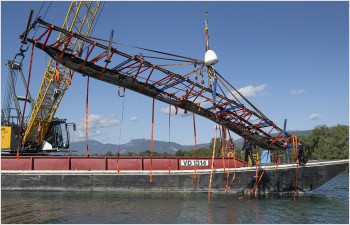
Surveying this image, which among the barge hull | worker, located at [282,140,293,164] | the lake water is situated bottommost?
the lake water

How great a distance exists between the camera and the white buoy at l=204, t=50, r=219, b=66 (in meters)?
18.6

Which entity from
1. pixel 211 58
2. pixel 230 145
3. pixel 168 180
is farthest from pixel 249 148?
pixel 211 58

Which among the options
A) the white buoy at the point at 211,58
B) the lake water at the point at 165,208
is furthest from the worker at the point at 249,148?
the white buoy at the point at 211,58

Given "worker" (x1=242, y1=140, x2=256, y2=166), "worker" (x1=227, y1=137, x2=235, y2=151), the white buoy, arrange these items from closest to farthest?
the white buoy
"worker" (x1=242, y1=140, x2=256, y2=166)
"worker" (x1=227, y1=137, x2=235, y2=151)

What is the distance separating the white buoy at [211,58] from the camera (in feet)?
61.1

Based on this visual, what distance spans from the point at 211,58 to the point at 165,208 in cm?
909

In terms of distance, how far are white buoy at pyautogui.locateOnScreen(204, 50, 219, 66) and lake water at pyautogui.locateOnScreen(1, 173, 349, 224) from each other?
848 centimetres

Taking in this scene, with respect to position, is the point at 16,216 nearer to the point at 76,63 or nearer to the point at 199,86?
the point at 76,63

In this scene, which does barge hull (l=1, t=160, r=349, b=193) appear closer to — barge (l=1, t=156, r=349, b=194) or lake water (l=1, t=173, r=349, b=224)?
barge (l=1, t=156, r=349, b=194)

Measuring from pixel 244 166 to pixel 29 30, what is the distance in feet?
58.6

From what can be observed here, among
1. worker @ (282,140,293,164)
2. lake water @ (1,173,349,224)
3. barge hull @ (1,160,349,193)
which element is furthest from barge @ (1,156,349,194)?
worker @ (282,140,293,164)

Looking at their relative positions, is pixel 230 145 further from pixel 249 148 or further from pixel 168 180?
pixel 168 180

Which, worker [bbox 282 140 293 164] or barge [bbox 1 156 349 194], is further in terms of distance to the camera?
worker [bbox 282 140 293 164]

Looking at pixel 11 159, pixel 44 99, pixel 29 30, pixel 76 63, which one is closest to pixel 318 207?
pixel 76 63
